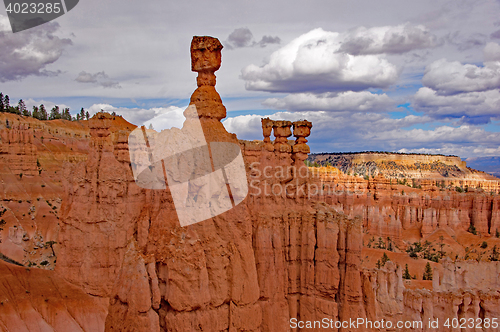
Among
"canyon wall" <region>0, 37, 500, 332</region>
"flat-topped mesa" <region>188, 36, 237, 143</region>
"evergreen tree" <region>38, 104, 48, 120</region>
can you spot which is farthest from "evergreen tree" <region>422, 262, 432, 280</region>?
"evergreen tree" <region>38, 104, 48, 120</region>

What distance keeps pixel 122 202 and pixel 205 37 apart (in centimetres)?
1303

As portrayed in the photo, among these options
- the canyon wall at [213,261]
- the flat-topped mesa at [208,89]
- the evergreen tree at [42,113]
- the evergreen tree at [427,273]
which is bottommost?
the evergreen tree at [427,273]

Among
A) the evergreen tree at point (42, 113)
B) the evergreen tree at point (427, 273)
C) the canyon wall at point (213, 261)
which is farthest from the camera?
the evergreen tree at point (42, 113)

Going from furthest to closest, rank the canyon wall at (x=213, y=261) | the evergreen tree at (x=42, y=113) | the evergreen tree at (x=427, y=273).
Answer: the evergreen tree at (x=42, y=113) < the evergreen tree at (x=427, y=273) < the canyon wall at (x=213, y=261)

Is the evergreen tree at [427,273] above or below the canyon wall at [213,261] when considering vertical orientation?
below

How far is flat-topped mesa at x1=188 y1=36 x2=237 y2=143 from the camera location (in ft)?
38.1

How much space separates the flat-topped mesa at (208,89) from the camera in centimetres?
1162

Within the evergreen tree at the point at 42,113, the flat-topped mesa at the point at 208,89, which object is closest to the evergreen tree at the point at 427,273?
the flat-topped mesa at the point at 208,89

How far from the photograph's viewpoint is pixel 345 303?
14992 mm

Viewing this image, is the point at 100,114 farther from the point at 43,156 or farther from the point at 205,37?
the point at 43,156

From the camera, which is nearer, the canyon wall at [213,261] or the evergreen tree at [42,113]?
the canyon wall at [213,261]

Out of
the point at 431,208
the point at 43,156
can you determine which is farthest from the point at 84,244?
the point at 431,208

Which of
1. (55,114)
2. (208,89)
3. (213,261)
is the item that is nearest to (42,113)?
(55,114)

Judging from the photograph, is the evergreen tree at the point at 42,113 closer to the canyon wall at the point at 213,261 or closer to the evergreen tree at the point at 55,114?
the evergreen tree at the point at 55,114
